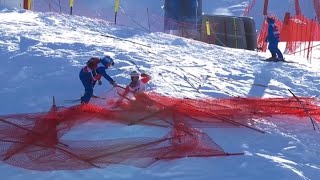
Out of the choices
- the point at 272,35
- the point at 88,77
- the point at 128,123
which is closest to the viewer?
the point at 128,123

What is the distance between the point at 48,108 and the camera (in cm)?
1025

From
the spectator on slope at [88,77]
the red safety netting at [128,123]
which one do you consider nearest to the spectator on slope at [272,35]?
the red safety netting at [128,123]

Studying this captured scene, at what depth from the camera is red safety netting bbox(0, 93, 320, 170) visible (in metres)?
7.67

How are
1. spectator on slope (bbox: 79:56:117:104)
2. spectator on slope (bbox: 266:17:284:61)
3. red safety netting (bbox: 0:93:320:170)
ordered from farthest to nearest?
spectator on slope (bbox: 266:17:284:61)
spectator on slope (bbox: 79:56:117:104)
red safety netting (bbox: 0:93:320:170)

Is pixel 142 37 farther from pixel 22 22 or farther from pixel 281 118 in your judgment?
pixel 281 118

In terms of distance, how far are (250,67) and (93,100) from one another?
19.3 ft

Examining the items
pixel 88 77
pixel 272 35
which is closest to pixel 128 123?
pixel 88 77

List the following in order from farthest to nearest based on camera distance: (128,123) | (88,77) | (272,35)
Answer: (272,35), (88,77), (128,123)

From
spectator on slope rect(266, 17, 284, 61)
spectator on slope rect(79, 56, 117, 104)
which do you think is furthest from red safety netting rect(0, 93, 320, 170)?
spectator on slope rect(266, 17, 284, 61)

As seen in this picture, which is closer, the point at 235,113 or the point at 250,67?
the point at 235,113

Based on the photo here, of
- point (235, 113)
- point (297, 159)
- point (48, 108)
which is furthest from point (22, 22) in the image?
point (297, 159)

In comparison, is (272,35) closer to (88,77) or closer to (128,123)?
(88,77)

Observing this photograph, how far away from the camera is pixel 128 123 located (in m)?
9.13

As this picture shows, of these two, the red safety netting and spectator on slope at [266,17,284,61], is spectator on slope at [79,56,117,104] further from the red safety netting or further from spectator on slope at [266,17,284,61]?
spectator on slope at [266,17,284,61]
